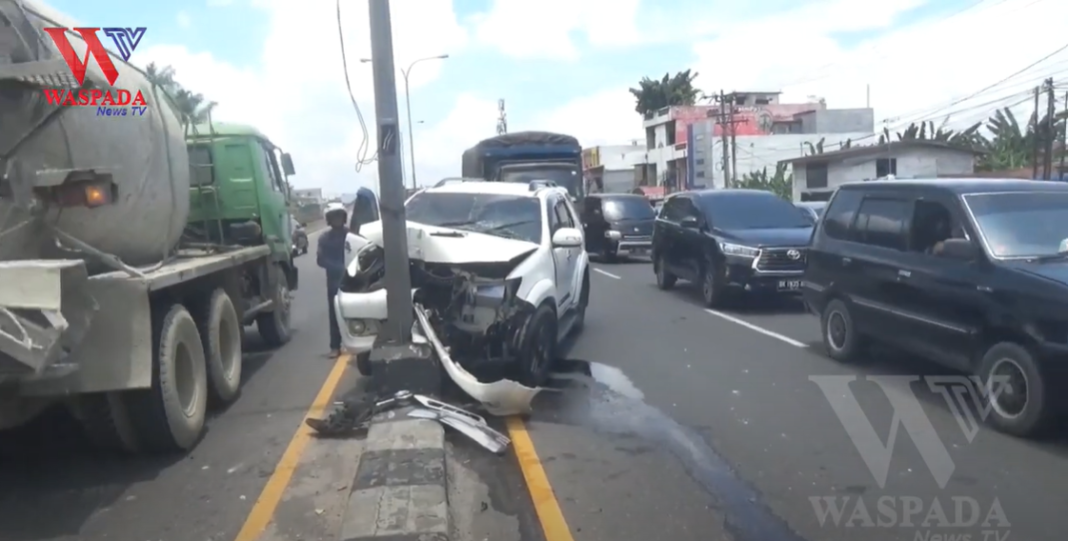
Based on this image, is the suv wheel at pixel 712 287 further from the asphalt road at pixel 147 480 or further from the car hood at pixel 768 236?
the asphalt road at pixel 147 480

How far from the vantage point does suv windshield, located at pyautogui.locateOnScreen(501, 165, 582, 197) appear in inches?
993

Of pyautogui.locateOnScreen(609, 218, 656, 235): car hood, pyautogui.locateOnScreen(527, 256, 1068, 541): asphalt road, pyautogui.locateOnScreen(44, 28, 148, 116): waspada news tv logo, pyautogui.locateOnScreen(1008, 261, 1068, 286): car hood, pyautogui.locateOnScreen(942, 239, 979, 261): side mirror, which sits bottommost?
pyautogui.locateOnScreen(527, 256, 1068, 541): asphalt road

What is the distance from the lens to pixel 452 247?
8953 millimetres

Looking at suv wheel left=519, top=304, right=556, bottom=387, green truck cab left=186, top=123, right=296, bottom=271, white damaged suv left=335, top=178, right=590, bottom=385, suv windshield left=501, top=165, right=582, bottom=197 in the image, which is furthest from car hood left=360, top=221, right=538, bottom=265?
suv windshield left=501, top=165, right=582, bottom=197

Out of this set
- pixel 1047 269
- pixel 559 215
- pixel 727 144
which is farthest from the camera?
pixel 727 144

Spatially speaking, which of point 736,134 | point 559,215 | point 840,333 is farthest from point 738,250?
point 736,134

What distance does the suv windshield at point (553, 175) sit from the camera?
2523cm

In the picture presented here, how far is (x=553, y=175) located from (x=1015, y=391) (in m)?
19.3

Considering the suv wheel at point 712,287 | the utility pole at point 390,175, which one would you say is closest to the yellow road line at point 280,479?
the utility pole at point 390,175

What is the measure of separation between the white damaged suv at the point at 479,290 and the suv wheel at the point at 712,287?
184 inches

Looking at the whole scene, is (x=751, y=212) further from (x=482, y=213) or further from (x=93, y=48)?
(x=93, y=48)

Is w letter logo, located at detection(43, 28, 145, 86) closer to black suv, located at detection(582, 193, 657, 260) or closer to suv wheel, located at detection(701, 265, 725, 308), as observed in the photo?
suv wheel, located at detection(701, 265, 725, 308)

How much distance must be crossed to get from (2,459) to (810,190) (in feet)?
148

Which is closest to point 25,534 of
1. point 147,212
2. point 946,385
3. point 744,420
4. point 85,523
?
point 85,523
